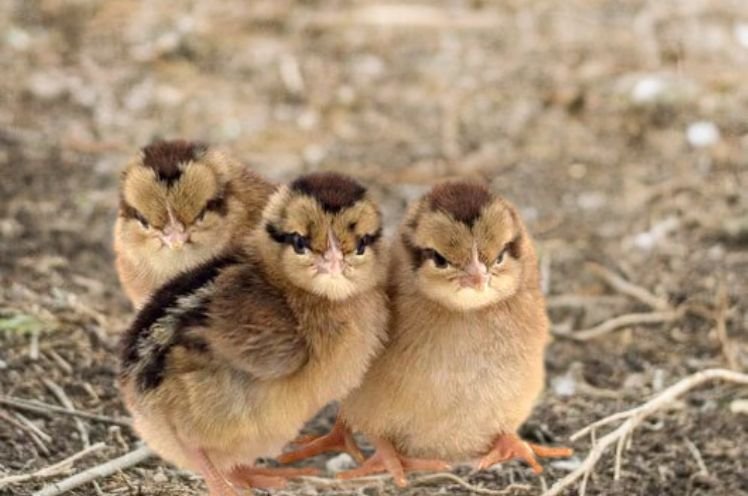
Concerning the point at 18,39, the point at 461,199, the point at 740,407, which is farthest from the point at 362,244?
the point at 18,39

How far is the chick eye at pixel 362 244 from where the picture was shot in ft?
12.5

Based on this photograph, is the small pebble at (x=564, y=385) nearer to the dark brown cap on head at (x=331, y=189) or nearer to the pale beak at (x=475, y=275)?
the pale beak at (x=475, y=275)

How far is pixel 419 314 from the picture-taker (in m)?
3.96

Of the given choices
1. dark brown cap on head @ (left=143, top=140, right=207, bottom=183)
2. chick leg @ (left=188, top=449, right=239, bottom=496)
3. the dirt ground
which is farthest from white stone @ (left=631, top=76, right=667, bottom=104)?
chick leg @ (left=188, top=449, right=239, bottom=496)

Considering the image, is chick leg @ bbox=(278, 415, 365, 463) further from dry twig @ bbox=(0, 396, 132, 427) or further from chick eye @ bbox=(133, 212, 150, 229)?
chick eye @ bbox=(133, 212, 150, 229)

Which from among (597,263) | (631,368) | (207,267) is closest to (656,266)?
(597,263)

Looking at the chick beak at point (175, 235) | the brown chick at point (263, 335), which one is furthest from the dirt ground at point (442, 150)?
the chick beak at point (175, 235)

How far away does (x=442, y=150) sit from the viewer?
7.41 meters

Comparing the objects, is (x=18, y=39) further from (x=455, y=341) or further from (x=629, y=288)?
(x=455, y=341)

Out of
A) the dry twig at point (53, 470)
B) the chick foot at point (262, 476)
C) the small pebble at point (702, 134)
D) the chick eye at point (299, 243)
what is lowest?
the chick foot at point (262, 476)

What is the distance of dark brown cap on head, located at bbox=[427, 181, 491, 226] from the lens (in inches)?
151

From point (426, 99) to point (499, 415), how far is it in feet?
13.4

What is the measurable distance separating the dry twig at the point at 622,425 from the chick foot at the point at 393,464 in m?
0.41

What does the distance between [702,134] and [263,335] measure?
4.33 metres
